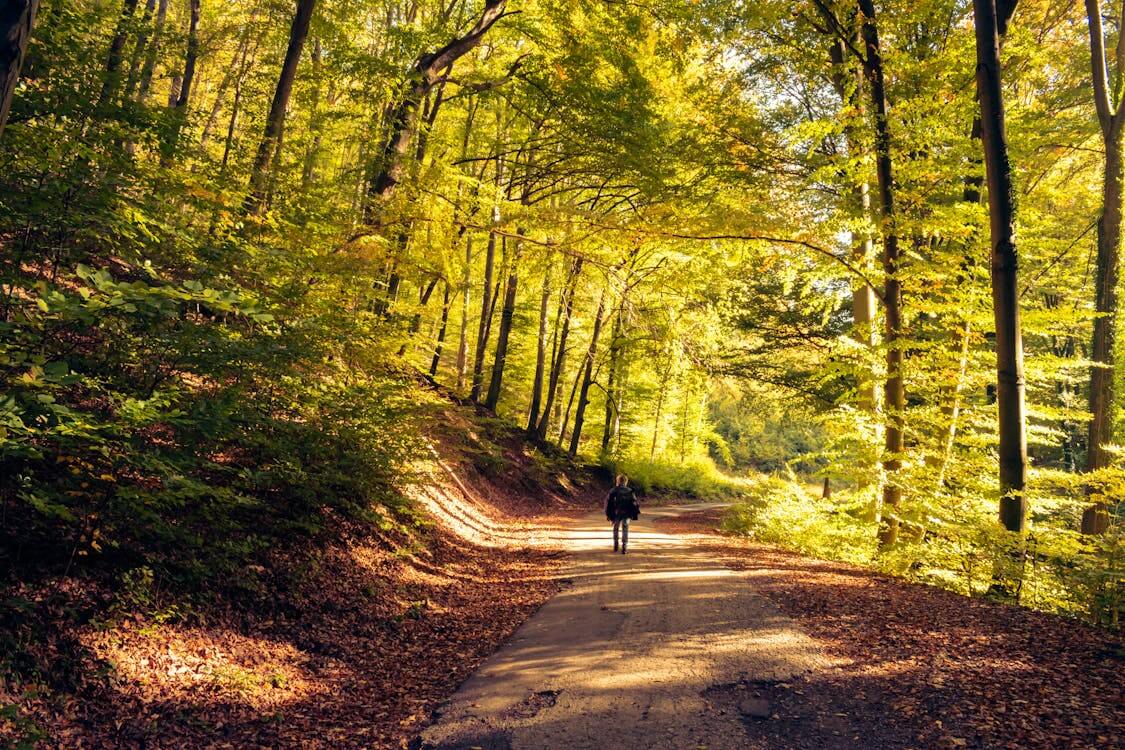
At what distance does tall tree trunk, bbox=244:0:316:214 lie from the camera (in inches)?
309

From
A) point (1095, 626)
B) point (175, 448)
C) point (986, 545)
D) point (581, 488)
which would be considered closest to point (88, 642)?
point (175, 448)

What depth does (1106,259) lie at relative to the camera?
12672 mm

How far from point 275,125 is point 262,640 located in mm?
6917

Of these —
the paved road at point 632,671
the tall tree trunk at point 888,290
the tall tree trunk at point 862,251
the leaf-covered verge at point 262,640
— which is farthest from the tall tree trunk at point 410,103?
the paved road at point 632,671

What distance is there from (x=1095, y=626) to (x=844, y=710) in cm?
374

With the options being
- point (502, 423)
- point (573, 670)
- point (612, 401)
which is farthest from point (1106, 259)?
point (612, 401)

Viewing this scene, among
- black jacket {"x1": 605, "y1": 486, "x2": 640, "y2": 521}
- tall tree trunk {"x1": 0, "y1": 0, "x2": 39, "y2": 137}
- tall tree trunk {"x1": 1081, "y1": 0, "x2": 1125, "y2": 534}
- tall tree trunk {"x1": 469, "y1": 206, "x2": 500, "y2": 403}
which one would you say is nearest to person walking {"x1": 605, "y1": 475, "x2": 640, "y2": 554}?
black jacket {"x1": 605, "y1": 486, "x2": 640, "y2": 521}

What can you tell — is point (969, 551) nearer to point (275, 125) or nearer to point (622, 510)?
point (622, 510)

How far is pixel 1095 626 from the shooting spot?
6.46 metres

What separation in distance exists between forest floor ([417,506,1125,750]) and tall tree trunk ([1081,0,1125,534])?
24.4 feet

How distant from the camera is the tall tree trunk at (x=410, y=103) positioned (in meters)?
10.3

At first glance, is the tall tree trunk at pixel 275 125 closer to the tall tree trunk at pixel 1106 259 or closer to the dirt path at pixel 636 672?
the dirt path at pixel 636 672

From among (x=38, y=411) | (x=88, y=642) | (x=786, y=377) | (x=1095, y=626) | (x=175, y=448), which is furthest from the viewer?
(x=786, y=377)

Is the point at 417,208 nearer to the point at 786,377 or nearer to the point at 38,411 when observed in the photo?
the point at 38,411
